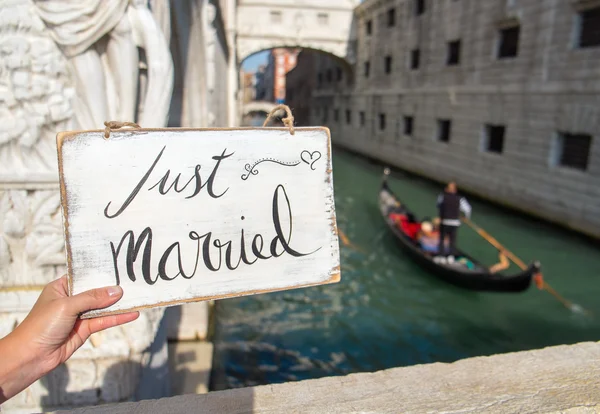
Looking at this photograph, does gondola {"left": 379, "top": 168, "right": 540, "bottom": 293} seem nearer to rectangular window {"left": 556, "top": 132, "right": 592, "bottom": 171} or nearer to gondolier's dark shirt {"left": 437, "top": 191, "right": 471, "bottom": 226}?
gondolier's dark shirt {"left": 437, "top": 191, "right": 471, "bottom": 226}

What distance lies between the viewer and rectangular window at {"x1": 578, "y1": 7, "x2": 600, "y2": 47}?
738 centimetres

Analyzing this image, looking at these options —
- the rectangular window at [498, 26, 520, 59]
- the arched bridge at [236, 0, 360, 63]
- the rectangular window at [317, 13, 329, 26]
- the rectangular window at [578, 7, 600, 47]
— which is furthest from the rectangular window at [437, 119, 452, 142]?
the rectangular window at [317, 13, 329, 26]

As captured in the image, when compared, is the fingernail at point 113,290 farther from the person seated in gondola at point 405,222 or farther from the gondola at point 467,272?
the person seated in gondola at point 405,222

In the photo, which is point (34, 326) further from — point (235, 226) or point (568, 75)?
point (568, 75)

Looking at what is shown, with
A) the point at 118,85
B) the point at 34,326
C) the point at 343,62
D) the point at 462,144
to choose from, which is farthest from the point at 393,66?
the point at 34,326

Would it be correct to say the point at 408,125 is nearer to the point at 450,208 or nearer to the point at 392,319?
the point at 450,208

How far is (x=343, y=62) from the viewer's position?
18719 millimetres

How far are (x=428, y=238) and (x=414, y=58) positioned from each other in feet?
31.1

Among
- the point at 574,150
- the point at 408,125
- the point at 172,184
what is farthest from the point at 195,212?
the point at 408,125

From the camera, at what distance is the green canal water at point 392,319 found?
4.54 m

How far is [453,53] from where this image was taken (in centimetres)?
1208

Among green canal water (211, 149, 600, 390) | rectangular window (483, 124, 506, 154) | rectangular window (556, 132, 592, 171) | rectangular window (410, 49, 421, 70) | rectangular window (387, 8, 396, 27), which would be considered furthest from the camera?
rectangular window (387, 8, 396, 27)

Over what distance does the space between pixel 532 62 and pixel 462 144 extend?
9.59ft

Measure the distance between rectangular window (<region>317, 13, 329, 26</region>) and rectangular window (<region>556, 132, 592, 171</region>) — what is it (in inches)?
445
